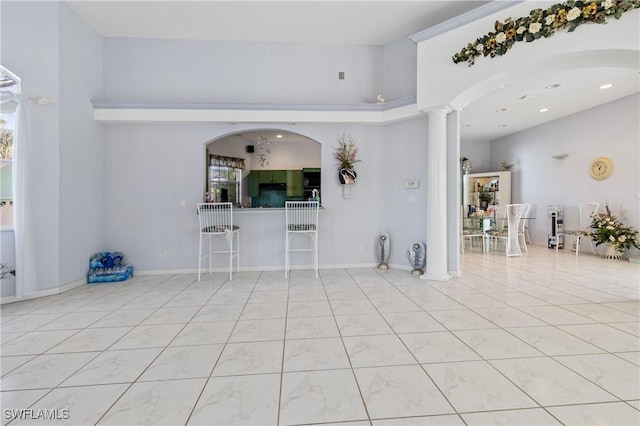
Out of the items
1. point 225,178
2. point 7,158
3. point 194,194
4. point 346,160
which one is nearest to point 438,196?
point 346,160

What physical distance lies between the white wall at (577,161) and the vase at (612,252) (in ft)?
1.79

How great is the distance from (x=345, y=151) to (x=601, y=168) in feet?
18.6

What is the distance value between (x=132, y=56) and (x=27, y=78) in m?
1.52

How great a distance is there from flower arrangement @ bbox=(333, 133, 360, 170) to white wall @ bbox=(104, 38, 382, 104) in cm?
68

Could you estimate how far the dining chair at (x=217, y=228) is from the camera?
404cm

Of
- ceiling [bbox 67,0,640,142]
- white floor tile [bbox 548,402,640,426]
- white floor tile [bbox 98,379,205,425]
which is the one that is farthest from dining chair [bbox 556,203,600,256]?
white floor tile [bbox 98,379,205,425]

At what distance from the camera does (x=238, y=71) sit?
461 cm

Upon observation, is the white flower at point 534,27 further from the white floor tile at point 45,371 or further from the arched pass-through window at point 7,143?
the arched pass-through window at point 7,143

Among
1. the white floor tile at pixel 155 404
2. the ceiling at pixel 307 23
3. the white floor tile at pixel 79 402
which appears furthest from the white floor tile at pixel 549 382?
the ceiling at pixel 307 23

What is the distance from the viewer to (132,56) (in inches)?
175

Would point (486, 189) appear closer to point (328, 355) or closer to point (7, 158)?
point (328, 355)

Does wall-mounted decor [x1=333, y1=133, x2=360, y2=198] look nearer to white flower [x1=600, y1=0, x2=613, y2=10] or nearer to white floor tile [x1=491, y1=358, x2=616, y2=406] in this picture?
white flower [x1=600, y1=0, x2=613, y2=10]

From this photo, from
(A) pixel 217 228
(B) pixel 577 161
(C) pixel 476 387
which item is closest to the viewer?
(C) pixel 476 387

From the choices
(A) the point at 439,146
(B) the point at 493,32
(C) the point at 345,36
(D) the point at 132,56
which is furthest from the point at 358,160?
(D) the point at 132,56
